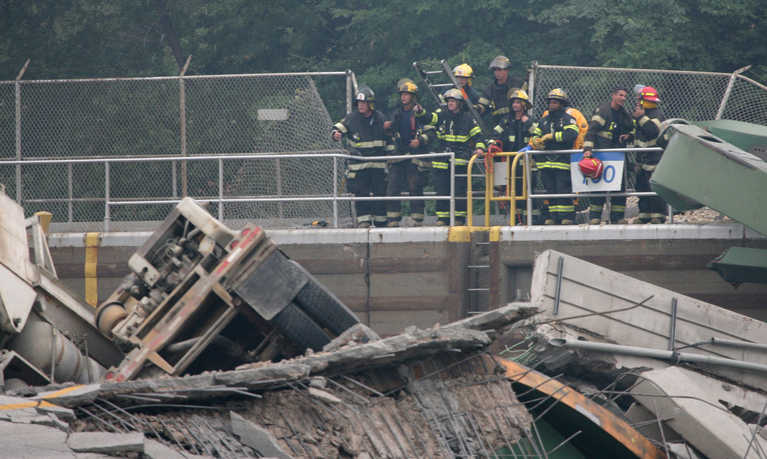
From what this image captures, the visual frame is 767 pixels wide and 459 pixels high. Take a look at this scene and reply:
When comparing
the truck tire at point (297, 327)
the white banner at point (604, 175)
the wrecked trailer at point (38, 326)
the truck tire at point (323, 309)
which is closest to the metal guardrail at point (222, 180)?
the white banner at point (604, 175)

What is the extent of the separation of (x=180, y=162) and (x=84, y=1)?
11.6 meters

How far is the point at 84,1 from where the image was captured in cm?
2436

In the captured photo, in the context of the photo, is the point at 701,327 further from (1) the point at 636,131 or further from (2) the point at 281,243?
(2) the point at 281,243

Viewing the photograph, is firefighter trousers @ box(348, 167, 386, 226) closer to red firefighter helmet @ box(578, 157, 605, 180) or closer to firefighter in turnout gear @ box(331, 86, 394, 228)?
firefighter in turnout gear @ box(331, 86, 394, 228)

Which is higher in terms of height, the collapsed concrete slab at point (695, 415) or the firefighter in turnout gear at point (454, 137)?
the firefighter in turnout gear at point (454, 137)

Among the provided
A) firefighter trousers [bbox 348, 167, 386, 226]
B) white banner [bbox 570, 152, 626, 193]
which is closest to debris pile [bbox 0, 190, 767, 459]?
white banner [bbox 570, 152, 626, 193]

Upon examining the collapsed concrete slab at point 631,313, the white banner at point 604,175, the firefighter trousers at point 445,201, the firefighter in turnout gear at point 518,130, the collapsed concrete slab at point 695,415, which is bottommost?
the collapsed concrete slab at point 695,415

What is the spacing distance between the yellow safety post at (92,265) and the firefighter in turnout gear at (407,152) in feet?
11.8

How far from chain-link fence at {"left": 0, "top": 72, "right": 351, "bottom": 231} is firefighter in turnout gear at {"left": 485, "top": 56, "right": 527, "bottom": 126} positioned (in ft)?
6.44

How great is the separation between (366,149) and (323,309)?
4776 mm

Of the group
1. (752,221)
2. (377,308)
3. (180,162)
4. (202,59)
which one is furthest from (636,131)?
(202,59)

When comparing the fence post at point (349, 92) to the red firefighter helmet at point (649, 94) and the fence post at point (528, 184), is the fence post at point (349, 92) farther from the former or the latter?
the red firefighter helmet at point (649, 94)

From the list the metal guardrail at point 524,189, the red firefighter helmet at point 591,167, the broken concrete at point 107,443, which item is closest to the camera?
the broken concrete at point 107,443

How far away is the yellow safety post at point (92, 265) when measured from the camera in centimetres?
1284
